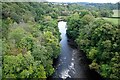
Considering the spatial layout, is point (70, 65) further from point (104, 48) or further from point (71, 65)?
point (104, 48)

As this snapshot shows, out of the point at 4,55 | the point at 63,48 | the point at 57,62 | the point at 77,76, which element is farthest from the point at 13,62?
the point at 63,48

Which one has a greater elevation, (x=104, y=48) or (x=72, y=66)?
(x=104, y=48)

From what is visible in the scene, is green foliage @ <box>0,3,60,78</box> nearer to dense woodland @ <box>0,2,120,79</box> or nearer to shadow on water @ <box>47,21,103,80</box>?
dense woodland @ <box>0,2,120,79</box>

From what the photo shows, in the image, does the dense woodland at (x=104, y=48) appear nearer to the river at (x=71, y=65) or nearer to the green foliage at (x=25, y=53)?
the river at (x=71, y=65)

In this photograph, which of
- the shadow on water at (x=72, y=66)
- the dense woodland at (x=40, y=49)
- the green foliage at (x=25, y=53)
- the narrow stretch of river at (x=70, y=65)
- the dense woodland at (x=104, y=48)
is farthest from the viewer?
the narrow stretch of river at (x=70, y=65)

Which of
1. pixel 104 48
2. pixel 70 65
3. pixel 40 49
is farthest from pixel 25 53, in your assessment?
pixel 104 48

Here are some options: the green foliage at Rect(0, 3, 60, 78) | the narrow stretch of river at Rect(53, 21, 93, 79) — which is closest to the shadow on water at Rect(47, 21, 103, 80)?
the narrow stretch of river at Rect(53, 21, 93, 79)

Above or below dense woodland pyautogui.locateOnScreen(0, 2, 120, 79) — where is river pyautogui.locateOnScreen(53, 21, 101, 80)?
below

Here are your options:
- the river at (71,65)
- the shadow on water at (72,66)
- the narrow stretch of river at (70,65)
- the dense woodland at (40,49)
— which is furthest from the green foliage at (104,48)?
the narrow stretch of river at (70,65)

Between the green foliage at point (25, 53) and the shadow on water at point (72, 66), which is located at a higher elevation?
the green foliage at point (25, 53)
